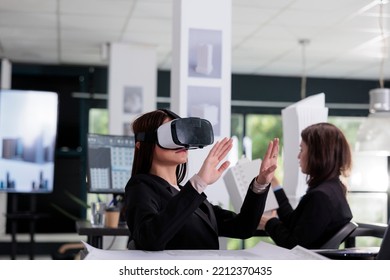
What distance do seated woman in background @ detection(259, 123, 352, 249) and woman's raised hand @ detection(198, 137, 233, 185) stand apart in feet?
2.79

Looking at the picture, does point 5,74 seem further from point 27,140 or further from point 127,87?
point 27,140

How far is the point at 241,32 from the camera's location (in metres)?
5.89

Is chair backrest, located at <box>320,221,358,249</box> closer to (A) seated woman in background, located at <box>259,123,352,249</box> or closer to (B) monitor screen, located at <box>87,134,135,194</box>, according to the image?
(A) seated woman in background, located at <box>259,123,352,249</box>

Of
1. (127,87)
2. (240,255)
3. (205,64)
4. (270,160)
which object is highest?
(127,87)

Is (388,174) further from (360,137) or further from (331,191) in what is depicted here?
(331,191)

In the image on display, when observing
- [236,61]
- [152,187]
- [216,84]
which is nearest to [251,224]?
[152,187]

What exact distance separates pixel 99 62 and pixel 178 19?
13.6 ft

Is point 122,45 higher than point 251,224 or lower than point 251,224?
higher

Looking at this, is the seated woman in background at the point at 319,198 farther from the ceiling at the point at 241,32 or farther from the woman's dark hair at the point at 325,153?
the ceiling at the point at 241,32

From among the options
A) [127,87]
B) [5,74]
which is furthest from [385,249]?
[5,74]

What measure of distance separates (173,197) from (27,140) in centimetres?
455

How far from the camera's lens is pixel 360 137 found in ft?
13.0

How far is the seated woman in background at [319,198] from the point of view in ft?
6.77

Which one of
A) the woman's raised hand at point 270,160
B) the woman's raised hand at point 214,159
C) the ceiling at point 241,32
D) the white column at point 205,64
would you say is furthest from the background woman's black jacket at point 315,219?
the ceiling at point 241,32
